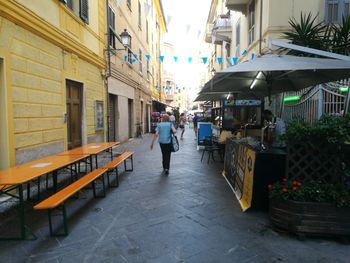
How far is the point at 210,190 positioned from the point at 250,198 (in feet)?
4.33

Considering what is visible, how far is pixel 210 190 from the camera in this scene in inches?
209

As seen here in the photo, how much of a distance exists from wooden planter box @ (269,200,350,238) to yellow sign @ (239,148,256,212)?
0.85 meters

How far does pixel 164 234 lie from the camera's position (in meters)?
3.37

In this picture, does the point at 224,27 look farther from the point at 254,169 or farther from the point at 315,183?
the point at 315,183

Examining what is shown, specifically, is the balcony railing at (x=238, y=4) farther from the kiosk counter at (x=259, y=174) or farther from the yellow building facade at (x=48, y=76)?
the kiosk counter at (x=259, y=174)

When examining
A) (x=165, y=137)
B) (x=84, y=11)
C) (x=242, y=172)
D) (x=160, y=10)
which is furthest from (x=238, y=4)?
(x=160, y=10)

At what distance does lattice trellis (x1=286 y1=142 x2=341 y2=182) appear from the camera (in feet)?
11.0

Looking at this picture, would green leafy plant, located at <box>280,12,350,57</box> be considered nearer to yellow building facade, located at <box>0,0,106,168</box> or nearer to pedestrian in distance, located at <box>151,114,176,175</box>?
pedestrian in distance, located at <box>151,114,176,175</box>

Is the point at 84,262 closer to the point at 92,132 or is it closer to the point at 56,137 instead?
the point at 56,137

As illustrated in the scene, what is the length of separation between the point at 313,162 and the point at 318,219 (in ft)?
2.22

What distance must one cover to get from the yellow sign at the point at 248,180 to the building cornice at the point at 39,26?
4.71 m

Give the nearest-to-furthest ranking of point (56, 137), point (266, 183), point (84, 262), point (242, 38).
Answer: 1. point (84, 262)
2. point (266, 183)
3. point (56, 137)
4. point (242, 38)

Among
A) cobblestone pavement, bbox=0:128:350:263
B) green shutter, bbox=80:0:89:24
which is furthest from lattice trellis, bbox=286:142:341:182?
green shutter, bbox=80:0:89:24

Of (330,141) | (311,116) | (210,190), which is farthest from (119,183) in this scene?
(311,116)
